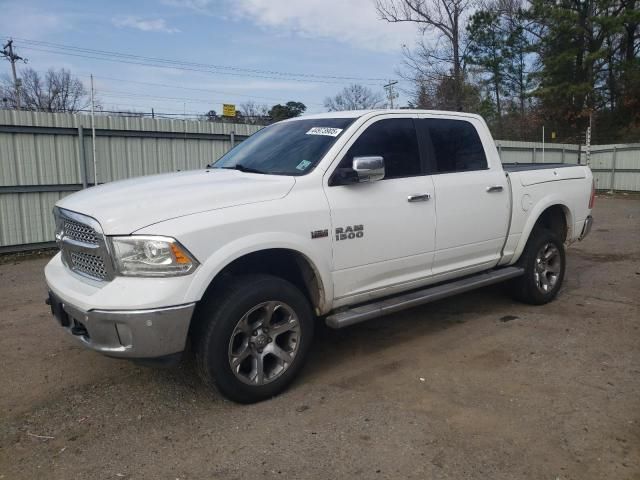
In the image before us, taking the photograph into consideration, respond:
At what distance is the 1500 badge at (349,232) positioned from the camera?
3.79 meters

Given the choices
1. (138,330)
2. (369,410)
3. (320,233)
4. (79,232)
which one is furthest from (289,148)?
(369,410)

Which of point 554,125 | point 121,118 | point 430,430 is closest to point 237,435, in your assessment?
point 430,430

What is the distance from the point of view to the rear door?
14.9ft

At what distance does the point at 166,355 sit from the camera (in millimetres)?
3131

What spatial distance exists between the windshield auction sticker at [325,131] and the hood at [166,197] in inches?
23.6

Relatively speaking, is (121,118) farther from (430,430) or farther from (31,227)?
(430,430)

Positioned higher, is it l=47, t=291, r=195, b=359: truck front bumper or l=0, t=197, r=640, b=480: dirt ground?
l=47, t=291, r=195, b=359: truck front bumper

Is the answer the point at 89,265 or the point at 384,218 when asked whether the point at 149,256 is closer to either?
the point at 89,265

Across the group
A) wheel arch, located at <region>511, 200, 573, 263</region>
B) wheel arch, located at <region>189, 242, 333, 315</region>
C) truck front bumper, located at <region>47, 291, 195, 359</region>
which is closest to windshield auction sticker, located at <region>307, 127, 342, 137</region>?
wheel arch, located at <region>189, 242, 333, 315</region>

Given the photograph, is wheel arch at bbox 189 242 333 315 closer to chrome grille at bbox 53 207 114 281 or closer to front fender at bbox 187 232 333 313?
front fender at bbox 187 232 333 313

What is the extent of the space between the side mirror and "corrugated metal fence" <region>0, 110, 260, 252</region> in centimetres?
781

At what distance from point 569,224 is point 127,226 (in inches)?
194

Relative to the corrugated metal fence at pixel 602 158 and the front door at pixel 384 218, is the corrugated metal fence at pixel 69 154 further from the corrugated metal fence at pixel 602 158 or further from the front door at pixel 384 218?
the corrugated metal fence at pixel 602 158

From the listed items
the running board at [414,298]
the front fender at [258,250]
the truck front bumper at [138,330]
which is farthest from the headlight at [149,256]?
the running board at [414,298]
